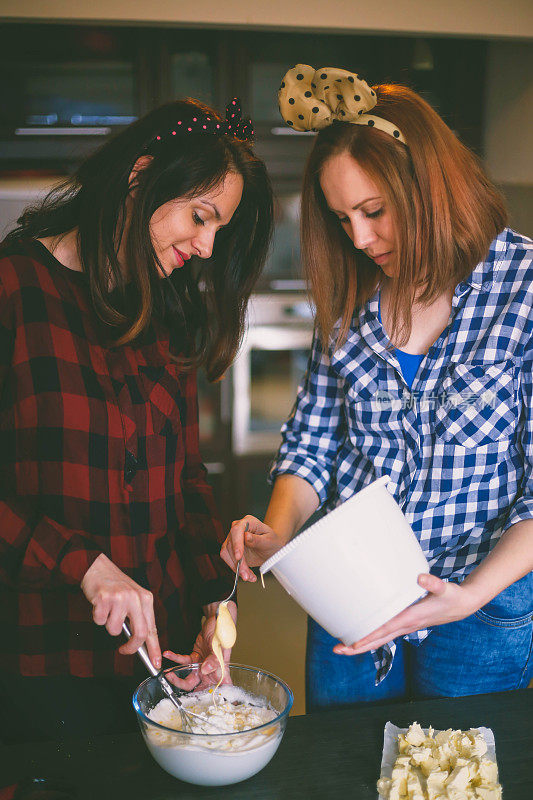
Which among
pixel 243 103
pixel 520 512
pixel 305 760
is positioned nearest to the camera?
pixel 305 760

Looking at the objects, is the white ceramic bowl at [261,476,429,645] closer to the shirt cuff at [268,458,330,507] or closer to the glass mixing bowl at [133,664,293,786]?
the glass mixing bowl at [133,664,293,786]

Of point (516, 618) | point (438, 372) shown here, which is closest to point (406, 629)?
point (516, 618)

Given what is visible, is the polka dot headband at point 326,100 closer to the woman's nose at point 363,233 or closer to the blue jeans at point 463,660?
the woman's nose at point 363,233

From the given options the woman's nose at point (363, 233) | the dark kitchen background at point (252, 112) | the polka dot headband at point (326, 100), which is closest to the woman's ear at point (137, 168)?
the polka dot headband at point (326, 100)

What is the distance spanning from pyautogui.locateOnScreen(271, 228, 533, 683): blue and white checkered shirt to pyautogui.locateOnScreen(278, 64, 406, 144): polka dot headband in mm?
308

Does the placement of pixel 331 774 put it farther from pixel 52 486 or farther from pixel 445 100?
pixel 445 100

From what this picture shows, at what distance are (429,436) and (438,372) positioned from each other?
0.11 m

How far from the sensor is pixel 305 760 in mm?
978

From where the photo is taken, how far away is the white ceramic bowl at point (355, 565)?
0.85m

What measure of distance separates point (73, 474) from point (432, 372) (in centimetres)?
64

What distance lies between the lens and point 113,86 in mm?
3334

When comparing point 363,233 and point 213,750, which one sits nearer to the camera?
point 213,750

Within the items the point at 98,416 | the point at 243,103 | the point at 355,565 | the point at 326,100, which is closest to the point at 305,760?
the point at 355,565

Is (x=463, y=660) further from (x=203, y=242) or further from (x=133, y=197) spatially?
(x=133, y=197)
